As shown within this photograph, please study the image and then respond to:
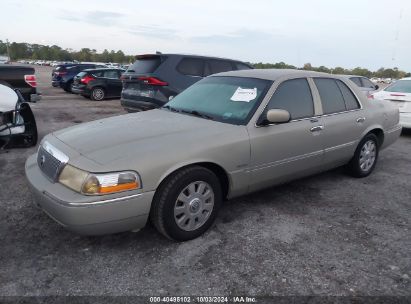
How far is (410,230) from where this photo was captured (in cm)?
369

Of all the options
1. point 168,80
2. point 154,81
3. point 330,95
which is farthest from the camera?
point 168,80

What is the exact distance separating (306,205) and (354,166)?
1.32 metres

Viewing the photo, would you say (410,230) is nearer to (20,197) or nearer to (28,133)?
(20,197)

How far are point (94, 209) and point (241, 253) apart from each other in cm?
131

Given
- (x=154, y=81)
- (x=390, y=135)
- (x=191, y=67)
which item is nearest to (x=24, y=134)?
(x=154, y=81)

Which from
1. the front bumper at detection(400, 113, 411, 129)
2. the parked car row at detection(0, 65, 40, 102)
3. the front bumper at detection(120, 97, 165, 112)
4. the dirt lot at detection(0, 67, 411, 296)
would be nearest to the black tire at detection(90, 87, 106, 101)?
the parked car row at detection(0, 65, 40, 102)

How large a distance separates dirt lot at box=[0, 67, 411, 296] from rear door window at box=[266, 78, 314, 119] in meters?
1.07

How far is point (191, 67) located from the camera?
8180 millimetres

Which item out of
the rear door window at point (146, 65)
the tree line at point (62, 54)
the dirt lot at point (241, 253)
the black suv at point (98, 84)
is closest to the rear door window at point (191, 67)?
the rear door window at point (146, 65)

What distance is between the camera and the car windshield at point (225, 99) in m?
3.78

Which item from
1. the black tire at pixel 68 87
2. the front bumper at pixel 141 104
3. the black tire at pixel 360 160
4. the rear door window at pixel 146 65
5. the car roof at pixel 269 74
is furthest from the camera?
the black tire at pixel 68 87

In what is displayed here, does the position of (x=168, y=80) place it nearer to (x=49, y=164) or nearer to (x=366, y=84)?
(x=49, y=164)

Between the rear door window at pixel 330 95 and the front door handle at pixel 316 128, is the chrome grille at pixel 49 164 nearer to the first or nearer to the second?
the front door handle at pixel 316 128

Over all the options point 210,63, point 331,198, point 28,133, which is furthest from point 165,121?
point 210,63
